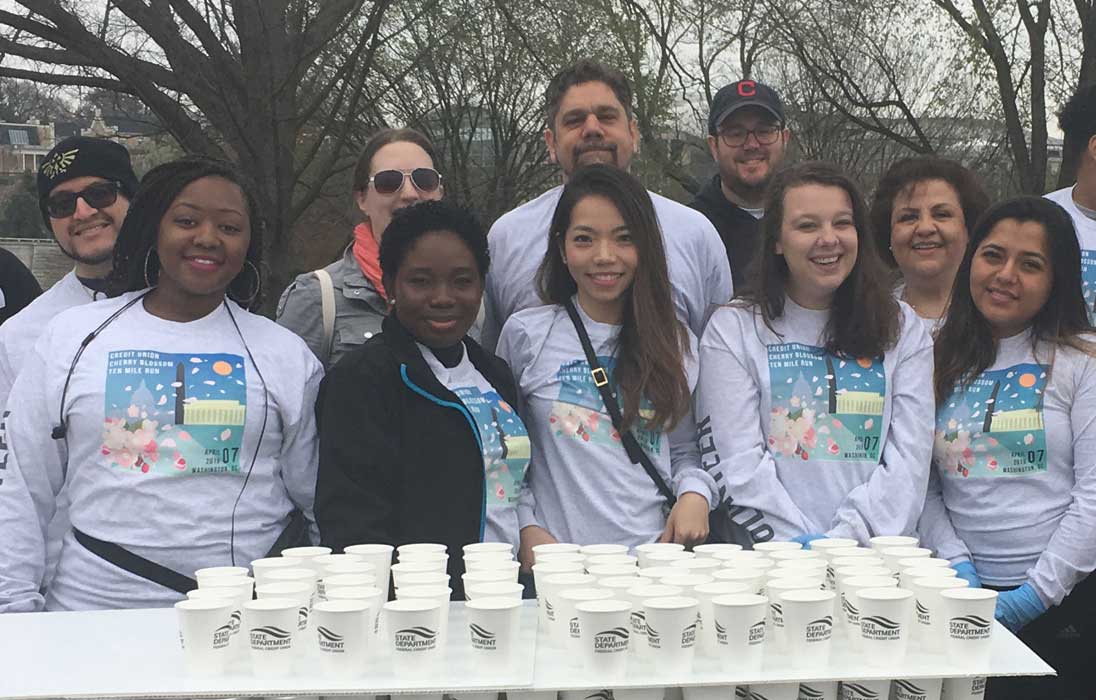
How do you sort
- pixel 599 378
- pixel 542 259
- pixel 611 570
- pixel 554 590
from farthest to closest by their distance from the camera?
pixel 542 259, pixel 599 378, pixel 611 570, pixel 554 590

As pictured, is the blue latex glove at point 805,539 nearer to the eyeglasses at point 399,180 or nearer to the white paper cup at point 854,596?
the white paper cup at point 854,596

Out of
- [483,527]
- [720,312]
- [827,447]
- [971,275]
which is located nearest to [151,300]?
[483,527]

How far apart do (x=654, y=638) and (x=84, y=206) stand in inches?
117

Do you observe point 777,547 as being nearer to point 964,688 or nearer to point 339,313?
point 964,688

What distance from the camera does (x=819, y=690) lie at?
8.29 ft

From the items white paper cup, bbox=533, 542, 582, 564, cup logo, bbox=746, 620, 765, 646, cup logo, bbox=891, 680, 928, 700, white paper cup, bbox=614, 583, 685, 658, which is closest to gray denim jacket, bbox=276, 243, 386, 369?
white paper cup, bbox=533, 542, 582, 564

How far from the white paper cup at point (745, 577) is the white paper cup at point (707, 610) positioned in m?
0.05

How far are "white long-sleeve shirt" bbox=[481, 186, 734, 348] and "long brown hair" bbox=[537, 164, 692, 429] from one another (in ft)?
1.10

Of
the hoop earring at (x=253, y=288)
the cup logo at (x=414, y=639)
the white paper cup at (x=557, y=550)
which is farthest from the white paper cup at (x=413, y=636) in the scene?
the hoop earring at (x=253, y=288)

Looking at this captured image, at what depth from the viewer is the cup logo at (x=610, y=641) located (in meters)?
2.44

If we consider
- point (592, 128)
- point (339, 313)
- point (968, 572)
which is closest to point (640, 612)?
point (968, 572)

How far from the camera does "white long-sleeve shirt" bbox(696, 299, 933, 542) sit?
11.8 ft

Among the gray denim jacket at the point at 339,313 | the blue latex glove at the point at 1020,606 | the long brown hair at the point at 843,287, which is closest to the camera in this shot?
the blue latex glove at the point at 1020,606

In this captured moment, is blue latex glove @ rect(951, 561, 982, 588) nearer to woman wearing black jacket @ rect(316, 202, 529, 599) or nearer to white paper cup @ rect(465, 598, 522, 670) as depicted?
woman wearing black jacket @ rect(316, 202, 529, 599)
